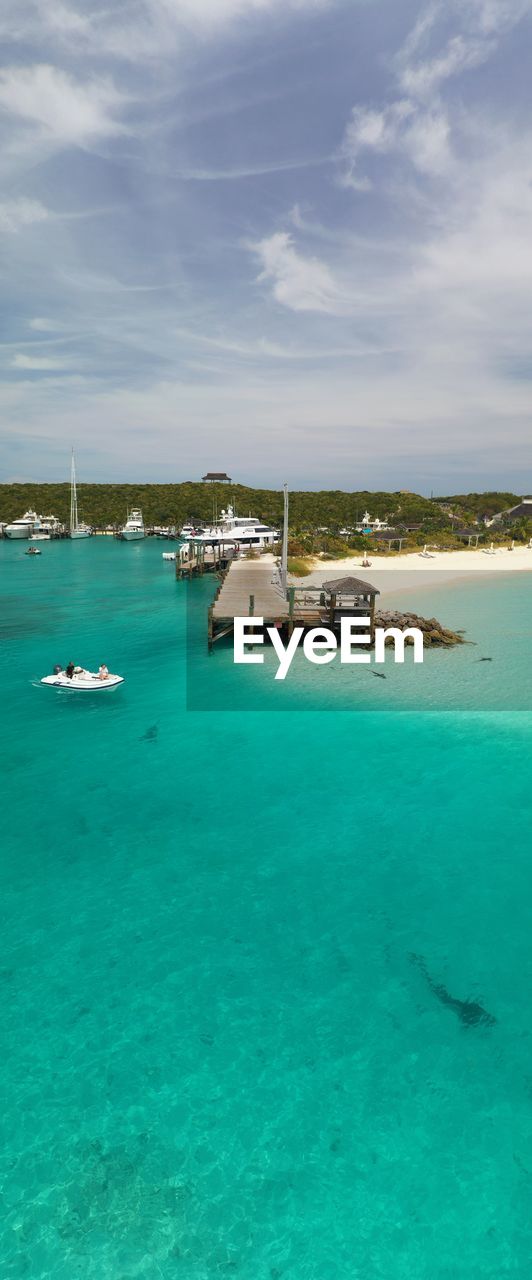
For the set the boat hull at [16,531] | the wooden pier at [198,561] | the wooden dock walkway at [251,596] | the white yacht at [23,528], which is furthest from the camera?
the white yacht at [23,528]

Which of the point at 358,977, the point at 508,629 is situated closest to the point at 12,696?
the point at 358,977

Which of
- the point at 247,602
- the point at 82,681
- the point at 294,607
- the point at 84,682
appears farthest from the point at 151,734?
the point at 247,602

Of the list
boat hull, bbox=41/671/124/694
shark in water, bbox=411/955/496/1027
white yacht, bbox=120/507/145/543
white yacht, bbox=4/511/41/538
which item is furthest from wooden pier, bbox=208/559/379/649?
white yacht, bbox=4/511/41/538

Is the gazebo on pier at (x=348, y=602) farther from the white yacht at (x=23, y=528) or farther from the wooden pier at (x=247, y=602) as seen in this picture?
the white yacht at (x=23, y=528)

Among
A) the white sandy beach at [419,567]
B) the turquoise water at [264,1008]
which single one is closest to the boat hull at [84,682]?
the turquoise water at [264,1008]

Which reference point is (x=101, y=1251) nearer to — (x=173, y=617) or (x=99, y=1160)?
(x=99, y=1160)

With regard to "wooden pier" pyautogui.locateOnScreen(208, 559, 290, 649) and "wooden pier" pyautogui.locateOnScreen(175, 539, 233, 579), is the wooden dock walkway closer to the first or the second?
"wooden pier" pyautogui.locateOnScreen(208, 559, 290, 649)
